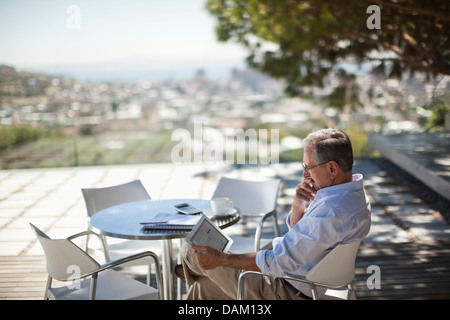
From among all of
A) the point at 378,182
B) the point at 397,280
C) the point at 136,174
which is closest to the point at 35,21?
the point at 136,174

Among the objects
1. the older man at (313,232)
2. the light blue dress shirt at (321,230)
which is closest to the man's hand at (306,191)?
the older man at (313,232)

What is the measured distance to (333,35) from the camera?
20.6ft

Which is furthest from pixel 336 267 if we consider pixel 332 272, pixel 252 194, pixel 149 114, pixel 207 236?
pixel 149 114

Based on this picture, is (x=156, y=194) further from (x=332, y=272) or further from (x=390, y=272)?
(x=332, y=272)

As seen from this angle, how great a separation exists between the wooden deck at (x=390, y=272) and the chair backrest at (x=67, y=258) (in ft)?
3.61

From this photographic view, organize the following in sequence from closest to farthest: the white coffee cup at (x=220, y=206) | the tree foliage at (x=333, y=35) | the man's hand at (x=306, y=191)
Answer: the man's hand at (x=306, y=191) → the white coffee cup at (x=220, y=206) → the tree foliage at (x=333, y=35)

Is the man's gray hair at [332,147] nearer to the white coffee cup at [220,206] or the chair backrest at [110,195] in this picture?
the white coffee cup at [220,206]

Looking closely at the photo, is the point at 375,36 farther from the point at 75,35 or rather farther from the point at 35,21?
the point at 75,35

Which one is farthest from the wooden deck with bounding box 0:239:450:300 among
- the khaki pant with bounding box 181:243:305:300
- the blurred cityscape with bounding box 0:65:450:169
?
the blurred cityscape with bounding box 0:65:450:169

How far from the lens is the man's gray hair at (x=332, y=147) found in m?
2.04

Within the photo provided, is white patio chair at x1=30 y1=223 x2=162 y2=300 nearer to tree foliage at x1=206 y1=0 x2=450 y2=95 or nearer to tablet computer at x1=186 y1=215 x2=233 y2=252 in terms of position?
tablet computer at x1=186 y1=215 x2=233 y2=252

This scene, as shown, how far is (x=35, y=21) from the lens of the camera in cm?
622

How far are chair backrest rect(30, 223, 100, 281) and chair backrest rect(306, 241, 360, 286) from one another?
3.01 feet
